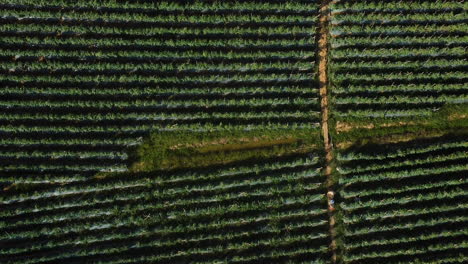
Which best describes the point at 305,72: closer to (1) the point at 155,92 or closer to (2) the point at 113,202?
(1) the point at 155,92

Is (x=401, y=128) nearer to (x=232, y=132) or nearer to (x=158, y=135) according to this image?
(x=232, y=132)

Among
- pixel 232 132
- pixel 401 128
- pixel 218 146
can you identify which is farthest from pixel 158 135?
pixel 401 128

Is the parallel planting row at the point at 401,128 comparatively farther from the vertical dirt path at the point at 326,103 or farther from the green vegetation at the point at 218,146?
the green vegetation at the point at 218,146

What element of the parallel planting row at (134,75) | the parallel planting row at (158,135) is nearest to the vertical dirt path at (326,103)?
the parallel planting row at (158,135)

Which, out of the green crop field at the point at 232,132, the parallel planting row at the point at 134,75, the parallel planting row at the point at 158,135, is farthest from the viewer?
the parallel planting row at the point at 134,75

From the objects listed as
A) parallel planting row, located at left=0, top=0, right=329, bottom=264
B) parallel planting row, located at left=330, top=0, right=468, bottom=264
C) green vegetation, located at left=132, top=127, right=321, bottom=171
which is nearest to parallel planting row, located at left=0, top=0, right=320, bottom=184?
parallel planting row, located at left=0, top=0, right=329, bottom=264

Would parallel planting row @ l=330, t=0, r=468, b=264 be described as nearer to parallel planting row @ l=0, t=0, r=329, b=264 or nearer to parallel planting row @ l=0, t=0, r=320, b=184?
parallel planting row @ l=0, t=0, r=329, b=264
